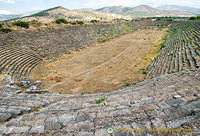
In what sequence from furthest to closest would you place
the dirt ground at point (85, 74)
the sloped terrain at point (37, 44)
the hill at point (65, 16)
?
the hill at point (65, 16), the sloped terrain at point (37, 44), the dirt ground at point (85, 74)

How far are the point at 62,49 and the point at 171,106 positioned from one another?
21.0 meters

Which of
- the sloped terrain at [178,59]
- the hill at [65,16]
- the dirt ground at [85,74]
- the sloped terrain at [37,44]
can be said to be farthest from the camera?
the hill at [65,16]

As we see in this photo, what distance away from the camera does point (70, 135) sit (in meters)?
2.78

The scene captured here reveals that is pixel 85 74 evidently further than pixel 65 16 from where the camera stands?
No

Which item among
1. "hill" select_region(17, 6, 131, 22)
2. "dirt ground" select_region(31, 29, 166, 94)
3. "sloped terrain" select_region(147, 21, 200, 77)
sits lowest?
"dirt ground" select_region(31, 29, 166, 94)

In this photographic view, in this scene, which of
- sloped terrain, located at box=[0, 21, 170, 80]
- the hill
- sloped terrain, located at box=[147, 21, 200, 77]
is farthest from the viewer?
the hill

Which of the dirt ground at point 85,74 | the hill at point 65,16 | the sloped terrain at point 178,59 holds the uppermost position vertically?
the hill at point 65,16

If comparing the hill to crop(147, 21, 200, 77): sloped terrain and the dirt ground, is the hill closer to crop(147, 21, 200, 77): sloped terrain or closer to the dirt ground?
the dirt ground

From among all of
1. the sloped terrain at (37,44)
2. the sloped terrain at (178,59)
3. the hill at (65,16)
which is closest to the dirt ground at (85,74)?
the sloped terrain at (178,59)

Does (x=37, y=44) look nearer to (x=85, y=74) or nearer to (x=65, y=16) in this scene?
(x=85, y=74)

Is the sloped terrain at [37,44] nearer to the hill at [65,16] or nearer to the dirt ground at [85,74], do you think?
the dirt ground at [85,74]

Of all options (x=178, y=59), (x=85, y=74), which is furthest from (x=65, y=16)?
(x=178, y=59)

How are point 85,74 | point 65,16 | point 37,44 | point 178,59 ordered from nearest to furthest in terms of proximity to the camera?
point 178,59, point 85,74, point 37,44, point 65,16

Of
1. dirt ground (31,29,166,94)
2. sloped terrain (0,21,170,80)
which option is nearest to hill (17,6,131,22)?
sloped terrain (0,21,170,80)
